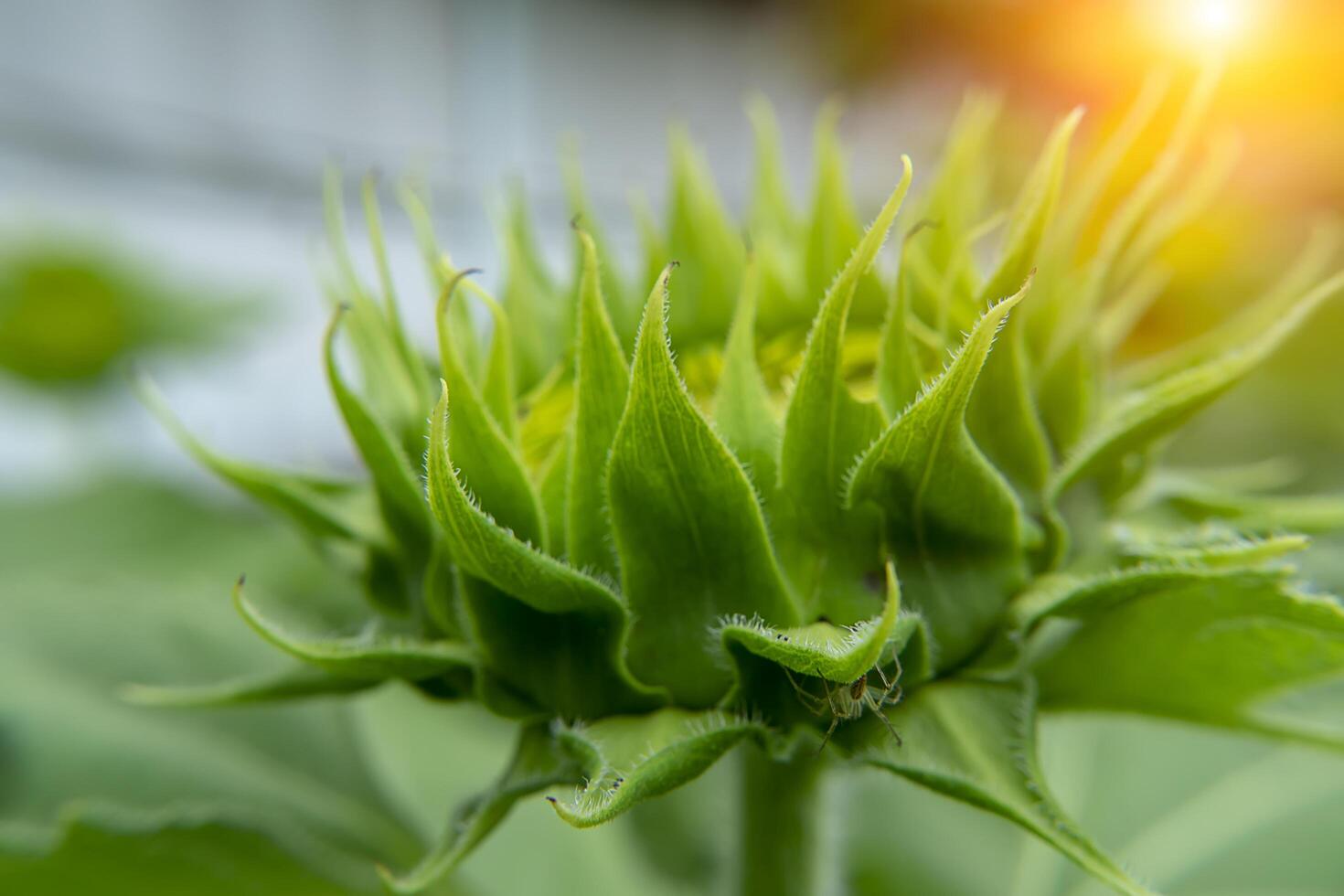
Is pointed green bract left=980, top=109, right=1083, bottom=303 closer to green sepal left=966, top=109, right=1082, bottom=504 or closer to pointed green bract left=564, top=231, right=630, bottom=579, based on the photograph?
green sepal left=966, top=109, right=1082, bottom=504

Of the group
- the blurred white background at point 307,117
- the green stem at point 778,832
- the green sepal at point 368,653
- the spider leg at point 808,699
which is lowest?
the blurred white background at point 307,117

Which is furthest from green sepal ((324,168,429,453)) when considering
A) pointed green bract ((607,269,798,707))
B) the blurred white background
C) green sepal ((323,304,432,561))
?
the blurred white background

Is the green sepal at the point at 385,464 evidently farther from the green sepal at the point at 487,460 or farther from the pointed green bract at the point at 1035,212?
the pointed green bract at the point at 1035,212

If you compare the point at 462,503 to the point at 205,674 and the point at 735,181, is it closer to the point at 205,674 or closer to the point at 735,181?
the point at 205,674

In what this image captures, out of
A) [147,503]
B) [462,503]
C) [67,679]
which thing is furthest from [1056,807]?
[147,503]

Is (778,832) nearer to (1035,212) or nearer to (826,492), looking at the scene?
(826,492)

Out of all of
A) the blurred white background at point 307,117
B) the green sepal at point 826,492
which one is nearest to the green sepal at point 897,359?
Result: the green sepal at point 826,492
